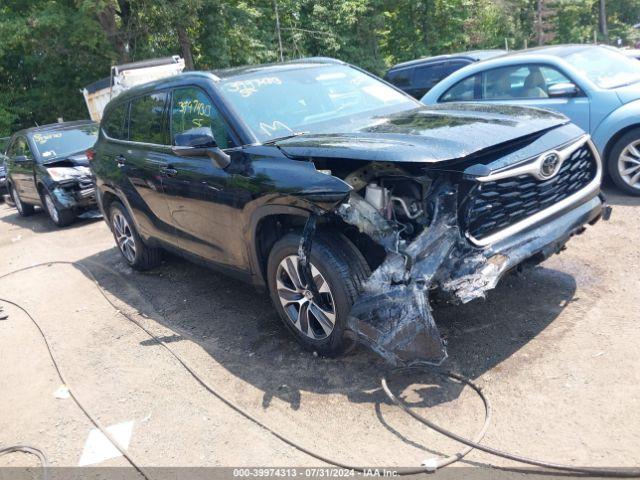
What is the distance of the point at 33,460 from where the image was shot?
3.34 metres

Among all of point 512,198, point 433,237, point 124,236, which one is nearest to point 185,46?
point 124,236

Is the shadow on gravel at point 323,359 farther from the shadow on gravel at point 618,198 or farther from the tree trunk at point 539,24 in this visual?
the tree trunk at point 539,24

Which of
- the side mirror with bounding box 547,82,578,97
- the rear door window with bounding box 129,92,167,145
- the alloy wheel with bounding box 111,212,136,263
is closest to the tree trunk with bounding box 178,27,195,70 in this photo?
the alloy wheel with bounding box 111,212,136,263

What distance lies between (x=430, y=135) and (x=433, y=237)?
0.66 meters

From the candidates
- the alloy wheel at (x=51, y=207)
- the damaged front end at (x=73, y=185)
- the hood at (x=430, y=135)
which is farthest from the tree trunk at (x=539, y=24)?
the hood at (x=430, y=135)

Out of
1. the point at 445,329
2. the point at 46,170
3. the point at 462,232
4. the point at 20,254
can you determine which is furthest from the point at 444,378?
the point at 46,170

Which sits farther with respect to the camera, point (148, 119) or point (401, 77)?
point (401, 77)

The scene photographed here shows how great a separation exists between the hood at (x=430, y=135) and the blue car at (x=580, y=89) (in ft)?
8.28

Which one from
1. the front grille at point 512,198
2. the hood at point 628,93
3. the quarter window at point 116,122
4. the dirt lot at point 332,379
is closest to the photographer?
the dirt lot at point 332,379

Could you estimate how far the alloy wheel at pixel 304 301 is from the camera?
3.58 metres

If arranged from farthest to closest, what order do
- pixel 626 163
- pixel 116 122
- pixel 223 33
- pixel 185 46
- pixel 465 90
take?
pixel 223 33
pixel 185 46
pixel 465 90
pixel 626 163
pixel 116 122

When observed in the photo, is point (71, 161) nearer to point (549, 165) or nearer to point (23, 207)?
point (23, 207)

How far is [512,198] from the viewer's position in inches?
134

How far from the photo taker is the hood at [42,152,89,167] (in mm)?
9844
